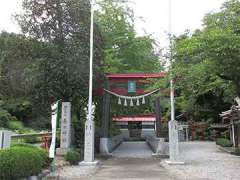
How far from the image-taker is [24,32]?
22047 mm

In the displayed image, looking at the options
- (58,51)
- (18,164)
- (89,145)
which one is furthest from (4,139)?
(58,51)

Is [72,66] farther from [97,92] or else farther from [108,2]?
[108,2]

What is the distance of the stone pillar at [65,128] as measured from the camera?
2072 cm

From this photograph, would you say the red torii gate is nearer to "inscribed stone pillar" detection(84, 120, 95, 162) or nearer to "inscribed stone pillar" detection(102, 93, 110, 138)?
"inscribed stone pillar" detection(102, 93, 110, 138)

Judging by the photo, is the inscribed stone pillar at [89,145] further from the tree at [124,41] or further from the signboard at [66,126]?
the tree at [124,41]

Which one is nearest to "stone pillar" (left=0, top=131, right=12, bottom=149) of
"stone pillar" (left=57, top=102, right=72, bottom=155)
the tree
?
"stone pillar" (left=57, top=102, right=72, bottom=155)

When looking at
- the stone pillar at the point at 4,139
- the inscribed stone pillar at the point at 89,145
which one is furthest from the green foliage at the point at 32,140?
the stone pillar at the point at 4,139

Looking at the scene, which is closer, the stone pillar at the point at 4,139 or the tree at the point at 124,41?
the stone pillar at the point at 4,139

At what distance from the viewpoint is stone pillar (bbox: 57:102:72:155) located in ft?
68.0

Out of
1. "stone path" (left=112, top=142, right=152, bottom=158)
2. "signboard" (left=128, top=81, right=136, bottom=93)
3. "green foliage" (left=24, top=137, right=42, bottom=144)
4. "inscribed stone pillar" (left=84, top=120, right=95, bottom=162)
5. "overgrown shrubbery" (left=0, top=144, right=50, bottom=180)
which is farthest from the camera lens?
"green foliage" (left=24, top=137, right=42, bottom=144)

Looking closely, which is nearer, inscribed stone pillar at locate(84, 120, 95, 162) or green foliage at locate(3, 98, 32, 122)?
inscribed stone pillar at locate(84, 120, 95, 162)

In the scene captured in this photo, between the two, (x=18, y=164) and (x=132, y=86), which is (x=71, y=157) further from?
(x=18, y=164)

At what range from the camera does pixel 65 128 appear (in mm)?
20984

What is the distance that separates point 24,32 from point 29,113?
2189 centimetres
